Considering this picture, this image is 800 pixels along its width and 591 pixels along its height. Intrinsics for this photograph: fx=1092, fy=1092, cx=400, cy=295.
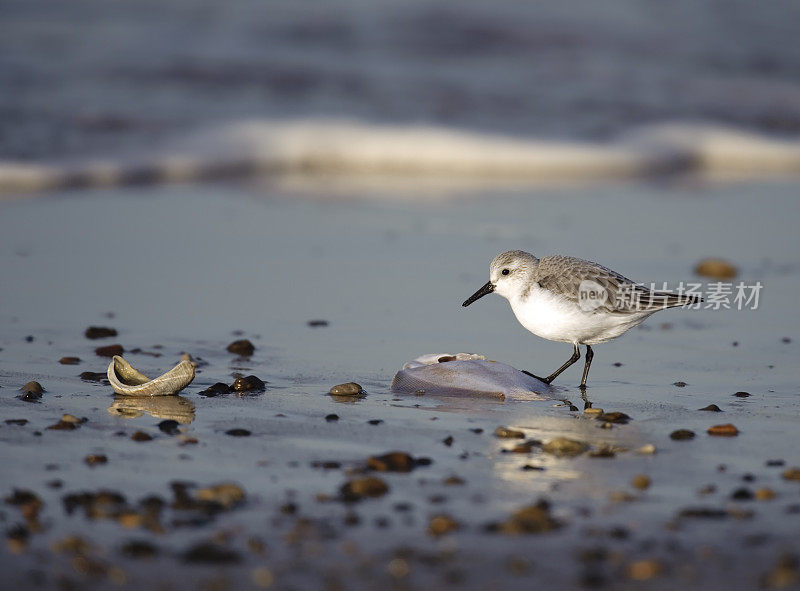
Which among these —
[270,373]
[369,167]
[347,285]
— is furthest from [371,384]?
[369,167]

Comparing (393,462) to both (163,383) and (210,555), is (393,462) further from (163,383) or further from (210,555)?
(163,383)

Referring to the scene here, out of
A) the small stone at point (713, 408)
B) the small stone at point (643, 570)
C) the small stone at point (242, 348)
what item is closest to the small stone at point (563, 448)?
the small stone at point (713, 408)

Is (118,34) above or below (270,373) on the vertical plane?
above

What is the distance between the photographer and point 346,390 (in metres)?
→ 5.17

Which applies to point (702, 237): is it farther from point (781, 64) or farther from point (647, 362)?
point (781, 64)

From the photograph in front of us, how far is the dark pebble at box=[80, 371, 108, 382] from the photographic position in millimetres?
5324

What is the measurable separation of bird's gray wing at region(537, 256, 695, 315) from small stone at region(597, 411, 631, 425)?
0.81m

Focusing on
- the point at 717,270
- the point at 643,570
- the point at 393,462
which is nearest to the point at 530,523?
the point at 643,570

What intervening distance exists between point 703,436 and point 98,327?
353 cm

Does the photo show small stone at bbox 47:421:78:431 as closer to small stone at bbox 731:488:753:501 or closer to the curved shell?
the curved shell

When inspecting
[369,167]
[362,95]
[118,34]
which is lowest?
[369,167]

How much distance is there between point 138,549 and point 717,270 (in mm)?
5466

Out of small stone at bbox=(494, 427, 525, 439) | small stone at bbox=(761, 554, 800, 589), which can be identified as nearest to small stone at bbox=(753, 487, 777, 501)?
small stone at bbox=(761, 554, 800, 589)

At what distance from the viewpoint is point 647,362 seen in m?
5.99
